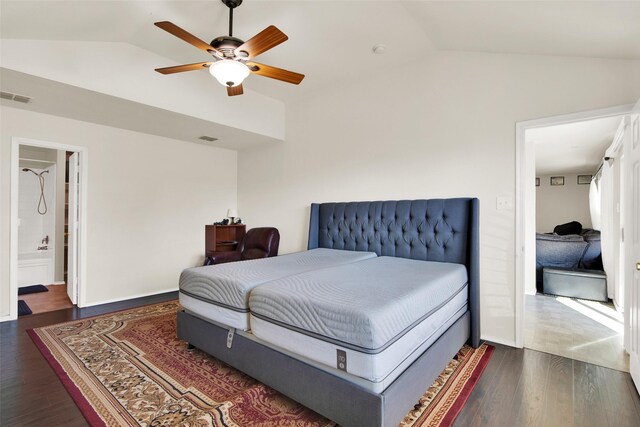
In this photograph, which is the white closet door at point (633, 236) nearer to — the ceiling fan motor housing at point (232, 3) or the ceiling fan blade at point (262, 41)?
the ceiling fan blade at point (262, 41)

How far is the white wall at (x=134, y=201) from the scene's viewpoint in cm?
360

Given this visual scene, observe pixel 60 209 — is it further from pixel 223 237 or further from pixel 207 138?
pixel 207 138

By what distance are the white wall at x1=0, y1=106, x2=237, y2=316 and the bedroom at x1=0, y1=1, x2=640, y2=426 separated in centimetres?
2

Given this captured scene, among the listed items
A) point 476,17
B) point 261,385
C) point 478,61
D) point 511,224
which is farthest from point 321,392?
point 478,61

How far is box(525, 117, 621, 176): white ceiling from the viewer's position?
429 cm

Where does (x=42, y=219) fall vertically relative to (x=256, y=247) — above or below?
above

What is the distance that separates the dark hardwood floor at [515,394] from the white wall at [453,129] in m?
0.55

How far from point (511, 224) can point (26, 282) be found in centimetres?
703

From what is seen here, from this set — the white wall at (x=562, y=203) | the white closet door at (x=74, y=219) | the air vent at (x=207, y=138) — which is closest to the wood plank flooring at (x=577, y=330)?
the air vent at (x=207, y=138)

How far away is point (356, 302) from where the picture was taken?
1668mm

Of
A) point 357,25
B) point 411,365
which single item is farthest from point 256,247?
point 411,365

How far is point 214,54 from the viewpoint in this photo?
236cm

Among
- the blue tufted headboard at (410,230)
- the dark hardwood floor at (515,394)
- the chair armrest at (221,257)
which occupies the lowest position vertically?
the dark hardwood floor at (515,394)

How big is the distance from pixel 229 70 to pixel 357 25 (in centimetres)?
130
